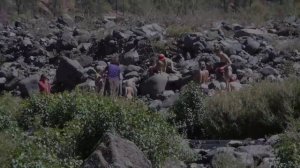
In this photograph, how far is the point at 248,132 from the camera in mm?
14008

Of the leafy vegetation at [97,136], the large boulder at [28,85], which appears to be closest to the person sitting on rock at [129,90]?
the large boulder at [28,85]

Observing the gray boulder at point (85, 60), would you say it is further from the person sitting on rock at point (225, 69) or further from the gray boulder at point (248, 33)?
the person sitting on rock at point (225, 69)

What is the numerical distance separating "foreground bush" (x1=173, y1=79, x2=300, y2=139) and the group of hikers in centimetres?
277

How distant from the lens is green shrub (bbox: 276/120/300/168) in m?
8.20

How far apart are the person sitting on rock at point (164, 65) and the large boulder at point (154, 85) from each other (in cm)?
48

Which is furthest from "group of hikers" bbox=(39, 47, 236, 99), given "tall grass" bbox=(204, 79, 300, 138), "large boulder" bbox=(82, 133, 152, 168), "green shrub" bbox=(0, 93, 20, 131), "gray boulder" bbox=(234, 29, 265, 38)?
"large boulder" bbox=(82, 133, 152, 168)

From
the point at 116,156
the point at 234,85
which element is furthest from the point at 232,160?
the point at 234,85

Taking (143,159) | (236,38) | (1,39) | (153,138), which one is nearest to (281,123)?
(153,138)

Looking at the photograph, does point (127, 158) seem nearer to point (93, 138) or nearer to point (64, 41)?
point (93, 138)

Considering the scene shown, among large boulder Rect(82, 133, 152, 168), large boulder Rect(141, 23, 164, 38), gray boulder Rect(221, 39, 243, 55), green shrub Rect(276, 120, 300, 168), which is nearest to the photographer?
green shrub Rect(276, 120, 300, 168)

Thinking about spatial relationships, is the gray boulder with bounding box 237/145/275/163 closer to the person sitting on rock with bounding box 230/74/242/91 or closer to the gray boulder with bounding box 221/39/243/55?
the person sitting on rock with bounding box 230/74/242/91

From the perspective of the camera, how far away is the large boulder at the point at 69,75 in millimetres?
23859

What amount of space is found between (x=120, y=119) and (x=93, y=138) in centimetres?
56

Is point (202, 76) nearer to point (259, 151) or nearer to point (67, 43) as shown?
point (259, 151)
